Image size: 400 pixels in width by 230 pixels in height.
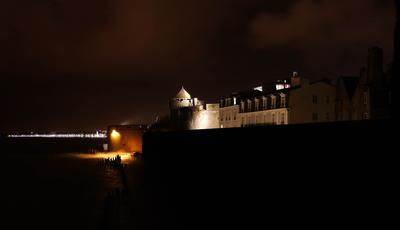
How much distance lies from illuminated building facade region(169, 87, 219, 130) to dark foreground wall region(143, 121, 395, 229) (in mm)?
44051

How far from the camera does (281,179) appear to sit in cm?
1376

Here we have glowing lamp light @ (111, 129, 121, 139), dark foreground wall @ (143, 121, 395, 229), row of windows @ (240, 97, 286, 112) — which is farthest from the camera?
glowing lamp light @ (111, 129, 121, 139)

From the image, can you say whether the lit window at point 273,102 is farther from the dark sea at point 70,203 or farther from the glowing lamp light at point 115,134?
the glowing lamp light at point 115,134

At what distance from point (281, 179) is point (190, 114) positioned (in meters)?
63.3

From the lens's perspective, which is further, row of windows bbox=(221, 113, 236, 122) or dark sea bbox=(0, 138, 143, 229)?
row of windows bbox=(221, 113, 236, 122)

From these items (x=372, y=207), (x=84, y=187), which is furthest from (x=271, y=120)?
(x=372, y=207)

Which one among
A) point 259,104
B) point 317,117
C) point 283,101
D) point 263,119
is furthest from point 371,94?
point 259,104

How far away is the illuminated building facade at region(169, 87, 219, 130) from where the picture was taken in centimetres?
7119

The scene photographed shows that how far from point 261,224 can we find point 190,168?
10.2 meters

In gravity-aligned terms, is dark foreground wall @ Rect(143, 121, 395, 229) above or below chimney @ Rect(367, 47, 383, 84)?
below

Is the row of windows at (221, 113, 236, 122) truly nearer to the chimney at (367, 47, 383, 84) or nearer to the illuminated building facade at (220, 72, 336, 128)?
the illuminated building facade at (220, 72, 336, 128)

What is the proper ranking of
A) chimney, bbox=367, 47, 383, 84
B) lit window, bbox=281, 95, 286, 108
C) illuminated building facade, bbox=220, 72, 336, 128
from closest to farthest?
chimney, bbox=367, 47, 383, 84 → illuminated building facade, bbox=220, 72, 336, 128 → lit window, bbox=281, 95, 286, 108

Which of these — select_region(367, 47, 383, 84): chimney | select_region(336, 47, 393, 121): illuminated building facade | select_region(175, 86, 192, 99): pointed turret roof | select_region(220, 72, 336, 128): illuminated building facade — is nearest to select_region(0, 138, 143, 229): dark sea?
select_region(220, 72, 336, 128): illuminated building facade

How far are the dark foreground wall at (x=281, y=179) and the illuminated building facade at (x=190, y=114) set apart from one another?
145 feet
